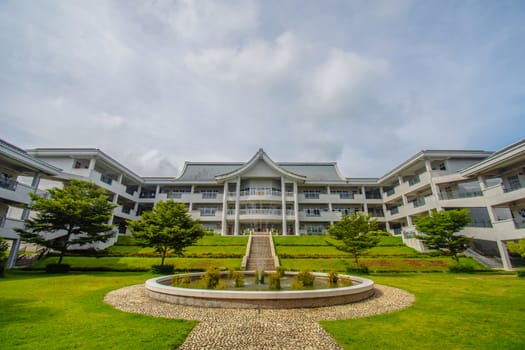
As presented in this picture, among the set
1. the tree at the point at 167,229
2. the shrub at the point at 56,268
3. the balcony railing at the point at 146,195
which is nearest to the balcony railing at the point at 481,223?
the tree at the point at 167,229

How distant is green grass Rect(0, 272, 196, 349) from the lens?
14.8ft

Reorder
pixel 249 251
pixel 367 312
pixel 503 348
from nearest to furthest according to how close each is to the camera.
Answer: pixel 503 348 < pixel 367 312 < pixel 249 251

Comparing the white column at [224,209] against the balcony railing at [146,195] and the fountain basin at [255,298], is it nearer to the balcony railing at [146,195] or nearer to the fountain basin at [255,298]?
the balcony railing at [146,195]

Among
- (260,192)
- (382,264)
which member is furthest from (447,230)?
(260,192)

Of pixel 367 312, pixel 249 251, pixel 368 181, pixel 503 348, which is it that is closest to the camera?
pixel 503 348

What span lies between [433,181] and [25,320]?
30.7 m

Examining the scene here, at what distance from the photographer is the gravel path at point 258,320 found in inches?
189

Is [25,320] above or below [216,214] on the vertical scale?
below

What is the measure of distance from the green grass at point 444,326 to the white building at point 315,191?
54.5 ft

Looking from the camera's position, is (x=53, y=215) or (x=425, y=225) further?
(x=425, y=225)

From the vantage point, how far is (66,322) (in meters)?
5.72

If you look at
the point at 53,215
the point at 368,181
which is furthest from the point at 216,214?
the point at 368,181

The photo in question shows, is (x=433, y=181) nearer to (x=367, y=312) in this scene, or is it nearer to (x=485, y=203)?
(x=485, y=203)

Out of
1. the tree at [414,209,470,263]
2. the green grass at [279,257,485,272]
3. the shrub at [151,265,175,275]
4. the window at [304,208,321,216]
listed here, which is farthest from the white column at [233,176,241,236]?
the tree at [414,209,470,263]
